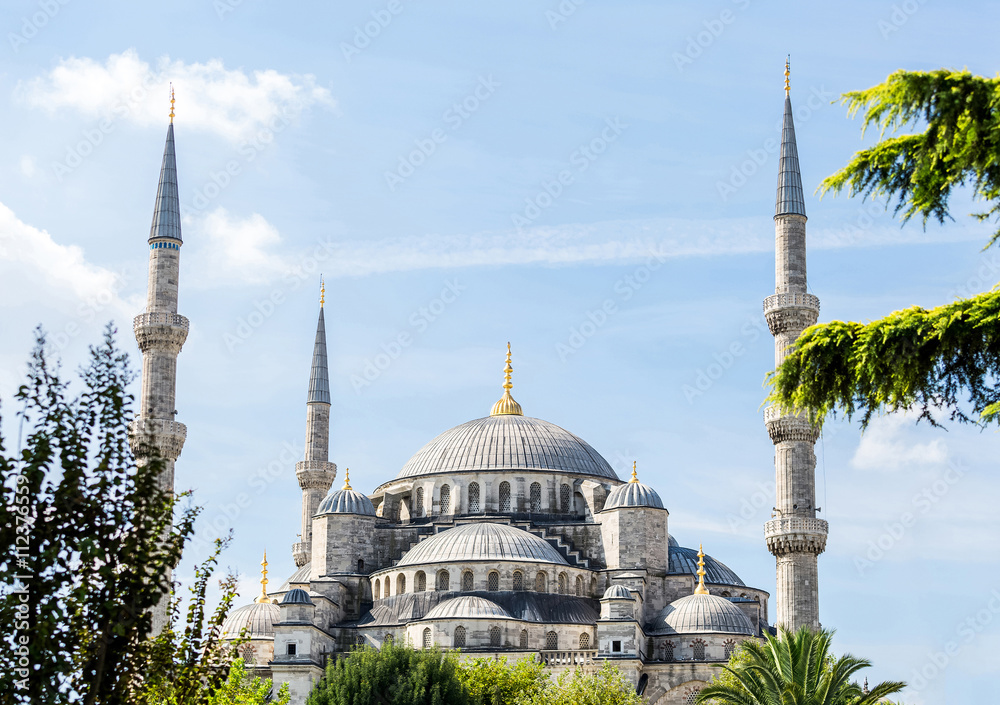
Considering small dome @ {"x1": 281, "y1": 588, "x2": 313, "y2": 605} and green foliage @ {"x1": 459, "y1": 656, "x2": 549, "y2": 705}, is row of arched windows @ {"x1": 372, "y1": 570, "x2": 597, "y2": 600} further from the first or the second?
green foliage @ {"x1": 459, "y1": 656, "x2": 549, "y2": 705}

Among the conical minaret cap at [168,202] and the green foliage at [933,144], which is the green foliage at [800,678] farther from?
the conical minaret cap at [168,202]

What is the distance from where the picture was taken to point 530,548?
157ft

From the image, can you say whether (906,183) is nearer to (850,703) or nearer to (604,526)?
(850,703)

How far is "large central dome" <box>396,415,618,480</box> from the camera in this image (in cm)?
5353

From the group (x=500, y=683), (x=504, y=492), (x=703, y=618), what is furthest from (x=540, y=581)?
(x=500, y=683)

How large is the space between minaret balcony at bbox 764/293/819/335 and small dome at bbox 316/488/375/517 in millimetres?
14826

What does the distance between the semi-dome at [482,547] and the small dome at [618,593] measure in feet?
9.31

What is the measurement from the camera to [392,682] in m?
38.2

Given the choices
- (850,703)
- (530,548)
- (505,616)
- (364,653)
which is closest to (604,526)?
(530,548)

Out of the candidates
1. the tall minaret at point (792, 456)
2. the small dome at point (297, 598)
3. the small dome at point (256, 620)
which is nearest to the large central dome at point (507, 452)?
the small dome at point (256, 620)

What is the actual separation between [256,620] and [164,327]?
9.45m

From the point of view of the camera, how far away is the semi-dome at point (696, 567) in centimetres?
5088

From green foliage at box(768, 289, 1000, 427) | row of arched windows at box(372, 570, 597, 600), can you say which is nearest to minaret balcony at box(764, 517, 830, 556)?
row of arched windows at box(372, 570, 597, 600)

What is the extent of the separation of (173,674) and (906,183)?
8.21 m
